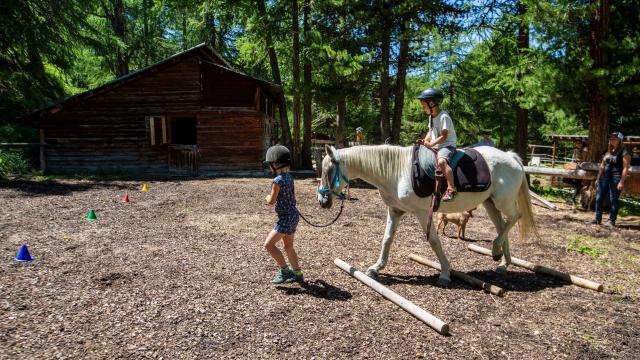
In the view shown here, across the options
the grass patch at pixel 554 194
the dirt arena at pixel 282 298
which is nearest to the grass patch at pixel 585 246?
the dirt arena at pixel 282 298

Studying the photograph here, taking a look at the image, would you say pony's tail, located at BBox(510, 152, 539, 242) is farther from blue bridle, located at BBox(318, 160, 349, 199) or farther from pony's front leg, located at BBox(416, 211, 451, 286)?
blue bridle, located at BBox(318, 160, 349, 199)

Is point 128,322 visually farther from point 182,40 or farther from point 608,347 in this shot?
point 182,40

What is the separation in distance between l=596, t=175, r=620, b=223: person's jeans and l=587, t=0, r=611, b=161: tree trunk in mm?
1967

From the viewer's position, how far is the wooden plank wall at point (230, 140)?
19.0 meters

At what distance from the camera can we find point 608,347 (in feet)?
11.5

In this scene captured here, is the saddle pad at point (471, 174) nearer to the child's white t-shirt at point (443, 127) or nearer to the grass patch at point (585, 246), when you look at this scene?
the child's white t-shirt at point (443, 127)

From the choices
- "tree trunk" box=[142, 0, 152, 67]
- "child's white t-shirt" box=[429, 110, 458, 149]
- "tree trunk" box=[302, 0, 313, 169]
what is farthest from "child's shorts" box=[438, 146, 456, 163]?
"tree trunk" box=[142, 0, 152, 67]

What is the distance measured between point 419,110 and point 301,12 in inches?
476

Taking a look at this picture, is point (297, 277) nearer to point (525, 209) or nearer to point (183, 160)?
point (525, 209)

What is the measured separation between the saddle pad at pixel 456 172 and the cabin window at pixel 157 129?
16345 millimetres

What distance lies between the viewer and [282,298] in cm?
451

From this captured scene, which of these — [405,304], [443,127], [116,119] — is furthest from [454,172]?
[116,119]

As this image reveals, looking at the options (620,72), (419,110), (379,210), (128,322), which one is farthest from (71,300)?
(419,110)

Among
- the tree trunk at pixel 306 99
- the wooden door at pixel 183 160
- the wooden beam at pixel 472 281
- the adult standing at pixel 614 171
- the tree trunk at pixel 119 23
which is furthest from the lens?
the tree trunk at pixel 119 23
